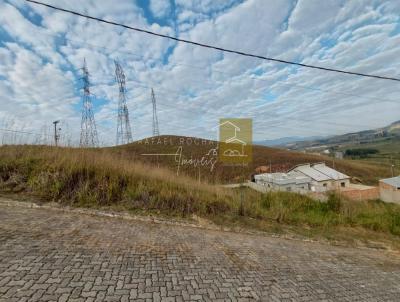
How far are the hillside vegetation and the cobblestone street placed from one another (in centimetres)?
101

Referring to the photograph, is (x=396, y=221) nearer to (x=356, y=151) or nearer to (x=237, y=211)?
(x=237, y=211)

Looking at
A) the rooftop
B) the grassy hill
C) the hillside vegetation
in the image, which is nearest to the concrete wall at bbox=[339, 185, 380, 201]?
the rooftop

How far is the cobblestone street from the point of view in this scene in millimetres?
3010

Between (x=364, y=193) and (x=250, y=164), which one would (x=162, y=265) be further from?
(x=250, y=164)

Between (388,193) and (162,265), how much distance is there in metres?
40.9

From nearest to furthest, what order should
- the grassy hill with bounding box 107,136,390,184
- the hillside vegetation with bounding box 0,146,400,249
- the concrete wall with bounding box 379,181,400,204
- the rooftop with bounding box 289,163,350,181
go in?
the hillside vegetation with bounding box 0,146,400,249 < the concrete wall with bounding box 379,181,400,204 < the rooftop with bounding box 289,163,350,181 < the grassy hill with bounding box 107,136,390,184

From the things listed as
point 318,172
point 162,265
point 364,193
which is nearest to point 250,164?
point 318,172

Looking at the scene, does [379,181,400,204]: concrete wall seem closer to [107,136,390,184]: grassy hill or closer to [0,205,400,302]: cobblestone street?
[107,136,390,184]: grassy hill

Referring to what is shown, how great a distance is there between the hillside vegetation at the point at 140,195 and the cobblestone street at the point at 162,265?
1.01 metres

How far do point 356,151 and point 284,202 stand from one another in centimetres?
9628

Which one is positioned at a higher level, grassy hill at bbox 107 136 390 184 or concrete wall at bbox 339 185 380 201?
grassy hill at bbox 107 136 390 184

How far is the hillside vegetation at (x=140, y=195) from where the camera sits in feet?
22.7

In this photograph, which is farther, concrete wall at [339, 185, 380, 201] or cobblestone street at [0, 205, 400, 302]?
concrete wall at [339, 185, 380, 201]

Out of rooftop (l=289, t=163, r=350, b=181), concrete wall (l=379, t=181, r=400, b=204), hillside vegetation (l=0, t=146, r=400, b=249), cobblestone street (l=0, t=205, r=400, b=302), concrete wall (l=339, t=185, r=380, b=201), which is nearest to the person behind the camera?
cobblestone street (l=0, t=205, r=400, b=302)
